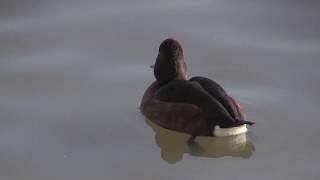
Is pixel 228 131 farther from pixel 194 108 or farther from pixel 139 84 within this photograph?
pixel 139 84

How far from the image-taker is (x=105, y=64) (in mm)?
6961

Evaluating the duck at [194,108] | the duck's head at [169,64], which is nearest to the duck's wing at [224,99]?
the duck at [194,108]

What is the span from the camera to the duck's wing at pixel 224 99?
5.71 meters

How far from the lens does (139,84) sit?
6609 mm

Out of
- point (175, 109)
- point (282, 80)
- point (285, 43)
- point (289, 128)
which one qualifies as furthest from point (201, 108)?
point (285, 43)

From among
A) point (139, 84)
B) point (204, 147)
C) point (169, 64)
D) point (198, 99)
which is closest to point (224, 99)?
point (198, 99)

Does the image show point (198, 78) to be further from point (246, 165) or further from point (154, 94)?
point (246, 165)

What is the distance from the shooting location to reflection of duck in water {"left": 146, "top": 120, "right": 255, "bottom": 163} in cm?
572

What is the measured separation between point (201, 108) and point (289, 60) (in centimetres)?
154

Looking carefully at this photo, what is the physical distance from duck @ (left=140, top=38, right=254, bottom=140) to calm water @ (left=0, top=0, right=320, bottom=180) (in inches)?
3.5

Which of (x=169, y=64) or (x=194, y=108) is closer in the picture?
(x=194, y=108)

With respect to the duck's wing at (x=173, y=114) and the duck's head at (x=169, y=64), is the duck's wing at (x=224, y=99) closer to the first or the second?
the duck's wing at (x=173, y=114)

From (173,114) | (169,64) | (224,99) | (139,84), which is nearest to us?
(224,99)

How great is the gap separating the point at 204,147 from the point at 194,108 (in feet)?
0.87
